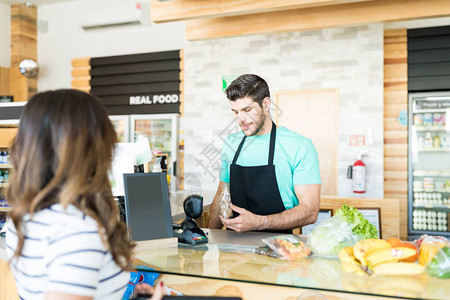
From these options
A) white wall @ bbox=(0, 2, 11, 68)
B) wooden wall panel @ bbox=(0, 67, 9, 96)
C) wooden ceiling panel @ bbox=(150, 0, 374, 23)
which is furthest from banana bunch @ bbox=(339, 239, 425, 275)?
white wall @ bbox=(0, 2, 11, 68)

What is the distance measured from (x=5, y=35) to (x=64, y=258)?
7424 mm

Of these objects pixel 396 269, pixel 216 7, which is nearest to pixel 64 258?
pixel 396 269

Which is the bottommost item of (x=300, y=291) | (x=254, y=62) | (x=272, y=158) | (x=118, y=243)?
(x=300, y=291)

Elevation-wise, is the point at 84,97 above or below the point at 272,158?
above

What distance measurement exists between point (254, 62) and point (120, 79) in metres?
2.40

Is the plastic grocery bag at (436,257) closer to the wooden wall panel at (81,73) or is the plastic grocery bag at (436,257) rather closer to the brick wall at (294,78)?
the brick wall at (294,78)

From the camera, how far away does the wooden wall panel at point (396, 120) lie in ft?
17.2

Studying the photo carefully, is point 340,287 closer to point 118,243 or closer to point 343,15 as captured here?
point 118,243

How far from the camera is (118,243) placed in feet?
3.14

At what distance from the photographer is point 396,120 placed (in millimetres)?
5273

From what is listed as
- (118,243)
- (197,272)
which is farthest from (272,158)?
(118,243)

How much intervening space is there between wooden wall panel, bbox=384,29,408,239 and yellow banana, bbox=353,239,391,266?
168 inches

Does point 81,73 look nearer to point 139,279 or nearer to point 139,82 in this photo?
point 139,82

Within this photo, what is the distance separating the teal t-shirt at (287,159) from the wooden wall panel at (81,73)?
4.89 meters
